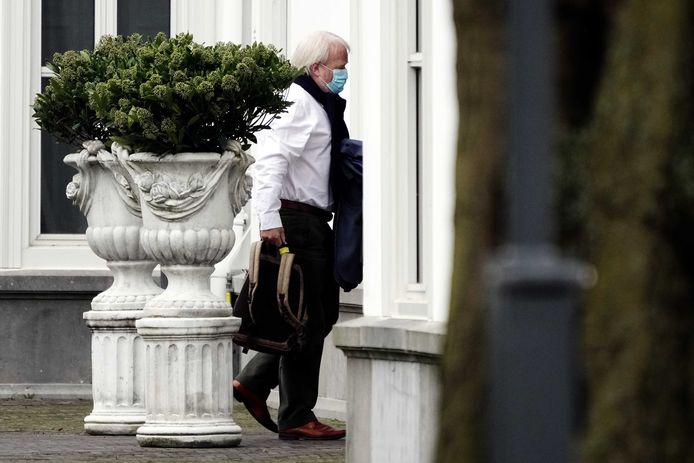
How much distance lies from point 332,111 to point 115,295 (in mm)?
1704

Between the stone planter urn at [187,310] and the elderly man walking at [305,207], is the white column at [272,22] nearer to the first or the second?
the elderly man walking at [305,207]

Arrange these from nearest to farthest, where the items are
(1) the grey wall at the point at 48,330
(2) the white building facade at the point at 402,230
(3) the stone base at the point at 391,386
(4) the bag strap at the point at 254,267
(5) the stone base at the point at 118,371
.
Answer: (3) the stone base at the point at 391,386, (2) the white building facade at the point at 402,230, (4) the bag strap at the point at 254,267, (5) the stone base at the point at 118,371, (1) the grey wall at the point at 48,330

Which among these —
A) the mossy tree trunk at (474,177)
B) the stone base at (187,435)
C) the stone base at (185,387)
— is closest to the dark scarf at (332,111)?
the stone base at (185,387)

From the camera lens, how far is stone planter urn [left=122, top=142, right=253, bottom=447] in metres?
9.64

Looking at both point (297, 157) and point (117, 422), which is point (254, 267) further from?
point (117, 422)

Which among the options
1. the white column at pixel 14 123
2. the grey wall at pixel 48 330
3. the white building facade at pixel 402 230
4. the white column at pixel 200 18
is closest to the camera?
the white building facade at pixel 402 230

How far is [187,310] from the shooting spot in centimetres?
973

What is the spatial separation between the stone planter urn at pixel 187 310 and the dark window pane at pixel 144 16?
5897 millimetres

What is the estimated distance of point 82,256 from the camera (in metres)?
15.3

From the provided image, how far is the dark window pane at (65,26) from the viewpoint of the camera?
15516mm

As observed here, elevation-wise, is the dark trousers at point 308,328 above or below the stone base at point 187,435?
above

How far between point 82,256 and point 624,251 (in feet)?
39.7

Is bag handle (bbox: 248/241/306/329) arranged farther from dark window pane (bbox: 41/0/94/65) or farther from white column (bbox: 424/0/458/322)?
dark window pane (bbox: 41/0/94/65)

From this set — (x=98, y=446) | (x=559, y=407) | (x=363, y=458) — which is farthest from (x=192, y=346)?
(x=559, y=407)
